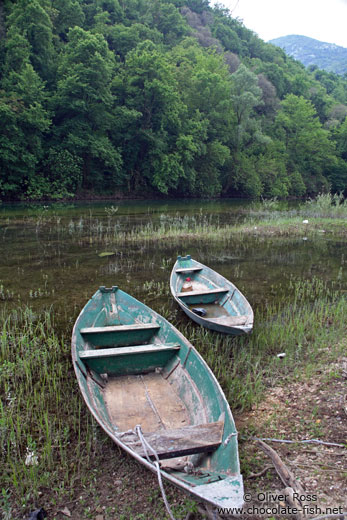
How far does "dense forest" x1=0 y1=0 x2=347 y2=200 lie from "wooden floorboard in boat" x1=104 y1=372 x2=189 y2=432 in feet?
77.9

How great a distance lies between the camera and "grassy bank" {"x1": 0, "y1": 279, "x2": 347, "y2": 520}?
2795mm

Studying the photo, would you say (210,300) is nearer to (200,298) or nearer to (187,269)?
(200,298)

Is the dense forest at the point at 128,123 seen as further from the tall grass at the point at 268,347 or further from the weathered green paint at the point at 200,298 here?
the tall grass at the point at 268,347

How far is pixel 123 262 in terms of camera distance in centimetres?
1040

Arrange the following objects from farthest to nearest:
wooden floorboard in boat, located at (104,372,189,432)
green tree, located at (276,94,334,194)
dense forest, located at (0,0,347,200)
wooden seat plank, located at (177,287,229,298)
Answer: green tree, located at (276,94,334,194)
dense forest, located at (0,0,347,200)
wooden seat plank, located at (177,287,229,298)
wooden floorboard in boat, located at (104,372,189,432)

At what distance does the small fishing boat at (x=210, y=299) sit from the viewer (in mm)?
5509

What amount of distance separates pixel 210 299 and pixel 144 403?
3.60 metres

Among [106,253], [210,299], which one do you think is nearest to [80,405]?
[210,299]

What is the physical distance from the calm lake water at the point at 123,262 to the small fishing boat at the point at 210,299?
14.9 inches

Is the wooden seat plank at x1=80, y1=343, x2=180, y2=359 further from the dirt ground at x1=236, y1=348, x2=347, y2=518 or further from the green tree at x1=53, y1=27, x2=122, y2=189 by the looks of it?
the green tree at x1=53, y1=27, x2=122, y2=189

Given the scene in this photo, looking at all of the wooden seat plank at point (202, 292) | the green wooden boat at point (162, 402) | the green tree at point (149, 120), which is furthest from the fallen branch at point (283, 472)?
the green tree at point (149, 120)

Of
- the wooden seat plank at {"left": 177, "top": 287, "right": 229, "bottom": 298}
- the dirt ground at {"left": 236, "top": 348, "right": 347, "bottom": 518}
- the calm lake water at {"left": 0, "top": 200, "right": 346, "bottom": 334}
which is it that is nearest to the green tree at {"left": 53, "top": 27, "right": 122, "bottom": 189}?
the calm lake water at {"left": 0, "top": 200, "right": 346, "bottom": 334}

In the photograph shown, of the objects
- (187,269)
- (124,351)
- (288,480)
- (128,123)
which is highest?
(128,123)

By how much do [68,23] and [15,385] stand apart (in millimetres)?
42398
